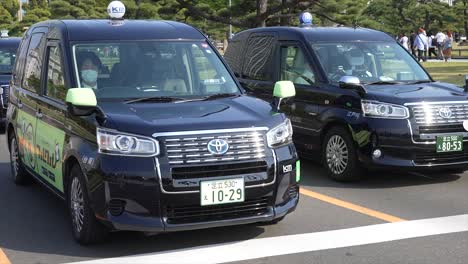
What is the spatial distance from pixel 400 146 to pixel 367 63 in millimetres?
1558

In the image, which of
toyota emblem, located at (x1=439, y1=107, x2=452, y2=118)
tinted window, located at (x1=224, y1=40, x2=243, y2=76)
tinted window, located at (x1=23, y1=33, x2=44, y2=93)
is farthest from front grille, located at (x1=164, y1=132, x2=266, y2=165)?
tinted window, located at (x1=224, y1=40, x2=243, y2=76)

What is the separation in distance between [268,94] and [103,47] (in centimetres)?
330

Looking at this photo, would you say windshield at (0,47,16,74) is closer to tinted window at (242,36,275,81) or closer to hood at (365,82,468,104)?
tinted window at (242,36,275,81)

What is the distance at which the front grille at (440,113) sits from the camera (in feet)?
23.4

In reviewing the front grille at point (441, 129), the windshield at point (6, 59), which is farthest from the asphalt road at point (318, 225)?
the windshield at point (6, 59)

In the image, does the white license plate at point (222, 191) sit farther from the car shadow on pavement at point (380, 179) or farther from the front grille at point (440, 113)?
the front grille at point (440, 113)

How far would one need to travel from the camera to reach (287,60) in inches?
344

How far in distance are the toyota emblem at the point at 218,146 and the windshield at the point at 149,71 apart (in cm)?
101

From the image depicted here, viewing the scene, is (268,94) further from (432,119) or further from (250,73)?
(432,119)

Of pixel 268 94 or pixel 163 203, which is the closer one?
pixel 163 203

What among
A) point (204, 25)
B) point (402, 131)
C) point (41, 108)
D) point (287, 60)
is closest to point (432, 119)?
point (402, 131)

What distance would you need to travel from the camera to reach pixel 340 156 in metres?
7.64

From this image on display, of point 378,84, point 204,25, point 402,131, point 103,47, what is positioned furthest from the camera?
point 204,25

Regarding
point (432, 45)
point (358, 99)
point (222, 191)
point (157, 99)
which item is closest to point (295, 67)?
point (358, 99)
